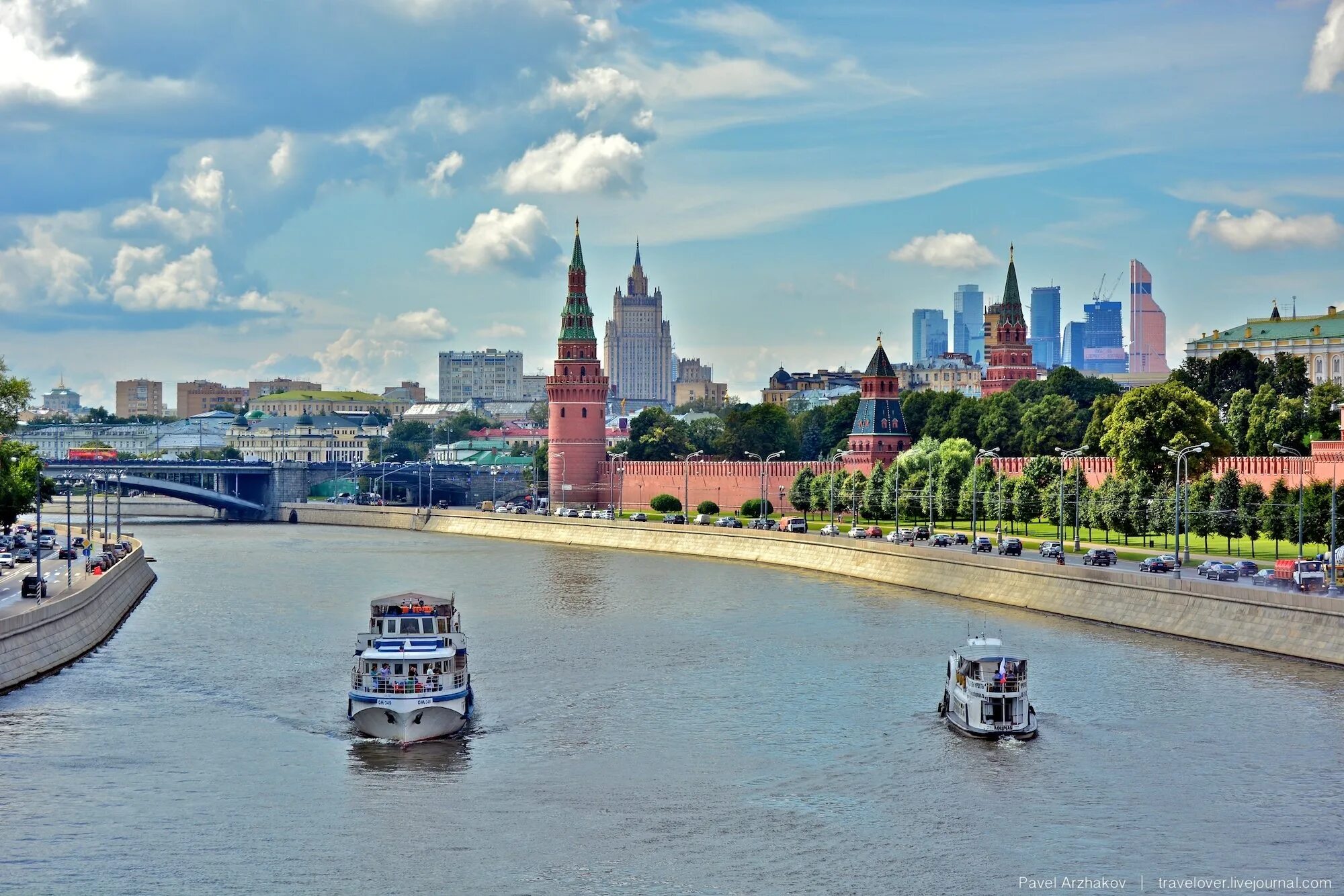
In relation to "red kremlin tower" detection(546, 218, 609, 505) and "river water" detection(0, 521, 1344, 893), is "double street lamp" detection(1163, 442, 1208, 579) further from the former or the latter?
"red kremlin tower" detection(546, 218, 609, 505)

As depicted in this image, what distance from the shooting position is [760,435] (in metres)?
154

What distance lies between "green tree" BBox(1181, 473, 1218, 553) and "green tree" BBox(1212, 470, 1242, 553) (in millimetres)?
252

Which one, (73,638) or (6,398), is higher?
(6,398)

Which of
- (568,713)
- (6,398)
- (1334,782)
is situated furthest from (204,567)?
(1334,782)

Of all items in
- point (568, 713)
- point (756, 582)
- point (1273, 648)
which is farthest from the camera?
point (756, 582)

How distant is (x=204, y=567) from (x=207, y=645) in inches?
1326

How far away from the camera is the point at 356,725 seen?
41312 millimetres

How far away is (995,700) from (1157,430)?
46.7 meters

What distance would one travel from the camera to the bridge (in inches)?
5458

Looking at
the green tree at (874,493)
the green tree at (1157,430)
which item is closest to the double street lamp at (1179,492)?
the green tree at (1157,430)

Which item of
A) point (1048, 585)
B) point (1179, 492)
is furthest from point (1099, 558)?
point (1179, 492)

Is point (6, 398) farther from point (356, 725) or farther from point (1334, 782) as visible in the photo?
point (1334, 782)

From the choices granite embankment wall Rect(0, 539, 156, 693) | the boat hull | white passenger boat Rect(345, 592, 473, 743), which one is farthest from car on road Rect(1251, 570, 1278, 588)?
granite embankment wall Rect(0, 539, 156, 693)

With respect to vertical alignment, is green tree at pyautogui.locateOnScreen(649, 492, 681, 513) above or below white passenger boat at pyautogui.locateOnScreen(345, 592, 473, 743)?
above
